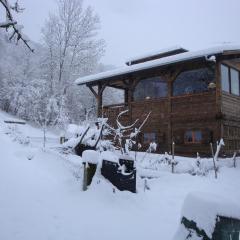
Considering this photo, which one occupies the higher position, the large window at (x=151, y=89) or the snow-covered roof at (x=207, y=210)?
the large window at (x=151, y=89)

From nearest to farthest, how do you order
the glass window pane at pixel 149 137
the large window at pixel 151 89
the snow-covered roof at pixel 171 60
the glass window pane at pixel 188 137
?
the snow-covered roof at pixel 171 60 < the glass window pane at pixel 188 137 < the glass window pane at pixel 149 137 < the large window at pixel 151 89

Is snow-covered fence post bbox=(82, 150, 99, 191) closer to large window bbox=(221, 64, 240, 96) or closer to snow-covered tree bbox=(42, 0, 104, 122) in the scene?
→ large window bbox=(221, 64, 240, 96)

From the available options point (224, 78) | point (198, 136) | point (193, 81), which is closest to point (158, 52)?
point (193, 81)

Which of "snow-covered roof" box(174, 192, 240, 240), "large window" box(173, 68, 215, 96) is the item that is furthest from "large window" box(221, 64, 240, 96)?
"snow-covered roof" box(174, 192, 240, 240)

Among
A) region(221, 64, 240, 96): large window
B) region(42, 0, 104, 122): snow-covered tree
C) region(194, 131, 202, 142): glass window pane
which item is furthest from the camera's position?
region(42, 0, 104, 122): snow-covered tree

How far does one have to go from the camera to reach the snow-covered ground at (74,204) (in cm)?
519

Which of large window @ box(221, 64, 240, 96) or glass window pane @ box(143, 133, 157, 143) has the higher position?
large window @ box(221, 64, 240, 96)

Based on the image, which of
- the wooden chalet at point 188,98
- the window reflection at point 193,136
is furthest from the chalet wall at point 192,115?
the window reflection at point 193,136

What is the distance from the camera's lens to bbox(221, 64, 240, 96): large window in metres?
16.2

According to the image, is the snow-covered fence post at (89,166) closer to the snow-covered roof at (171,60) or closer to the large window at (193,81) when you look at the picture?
the snow-covered roof at (171,60)

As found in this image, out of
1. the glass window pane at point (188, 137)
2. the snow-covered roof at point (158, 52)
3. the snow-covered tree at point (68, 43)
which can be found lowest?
the glass window pane at point (188, 137)

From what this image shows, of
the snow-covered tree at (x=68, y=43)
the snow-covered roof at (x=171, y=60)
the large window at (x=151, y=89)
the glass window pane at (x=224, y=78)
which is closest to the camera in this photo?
the snow-covered roof at (x=171, y=60)

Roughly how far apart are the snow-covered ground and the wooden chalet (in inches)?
215

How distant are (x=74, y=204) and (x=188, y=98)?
1134cm
